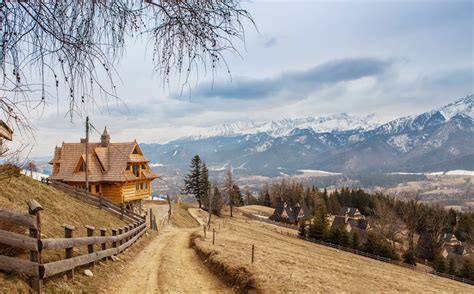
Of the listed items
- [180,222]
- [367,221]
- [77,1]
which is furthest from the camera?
[367,221]

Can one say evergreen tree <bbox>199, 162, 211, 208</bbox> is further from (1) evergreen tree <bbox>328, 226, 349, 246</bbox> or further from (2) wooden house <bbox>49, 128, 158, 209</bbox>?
(2) wooden house <bbox>49, 128, 158, 209</bbox>

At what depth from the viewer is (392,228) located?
69.9 metres

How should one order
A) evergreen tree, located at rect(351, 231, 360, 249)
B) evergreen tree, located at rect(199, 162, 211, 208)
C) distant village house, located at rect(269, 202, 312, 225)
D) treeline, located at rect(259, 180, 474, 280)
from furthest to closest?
distant village house, located at rect(269, 202, 312, 225)
evergreen tree, located at rect(199, 162, 211, 208)
evergreen tree, located at rect(351, 231, 360, 249)
treeline, located at rect(259, 180, 474, 280)

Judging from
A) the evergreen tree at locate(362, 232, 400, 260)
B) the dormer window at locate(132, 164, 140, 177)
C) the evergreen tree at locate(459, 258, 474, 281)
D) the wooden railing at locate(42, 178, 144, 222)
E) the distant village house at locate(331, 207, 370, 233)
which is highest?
the dormer window at locate(132, 164, 140, 177)

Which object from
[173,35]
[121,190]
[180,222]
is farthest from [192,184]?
[173,35]

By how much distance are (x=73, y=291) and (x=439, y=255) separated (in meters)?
60.7

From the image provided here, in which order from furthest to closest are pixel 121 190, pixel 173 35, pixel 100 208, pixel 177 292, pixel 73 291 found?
pixel 121 190, pixel 100 208, pixel 177 292, pixel 73 291, pixel 173 35

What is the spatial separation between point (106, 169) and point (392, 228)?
185 feet

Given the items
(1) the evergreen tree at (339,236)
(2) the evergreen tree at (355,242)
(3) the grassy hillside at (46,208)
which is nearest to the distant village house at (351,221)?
(1) the evergreen tree at (339,236)

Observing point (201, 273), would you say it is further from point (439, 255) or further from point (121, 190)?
point (439, 255)

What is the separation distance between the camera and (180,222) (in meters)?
53.1

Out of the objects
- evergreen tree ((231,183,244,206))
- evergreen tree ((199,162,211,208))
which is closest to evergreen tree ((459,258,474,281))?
evergreen tree ((199,162,211,208))

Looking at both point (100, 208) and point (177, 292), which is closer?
point (177, 292)

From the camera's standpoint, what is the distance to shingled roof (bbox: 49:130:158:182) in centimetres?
→ 3725
